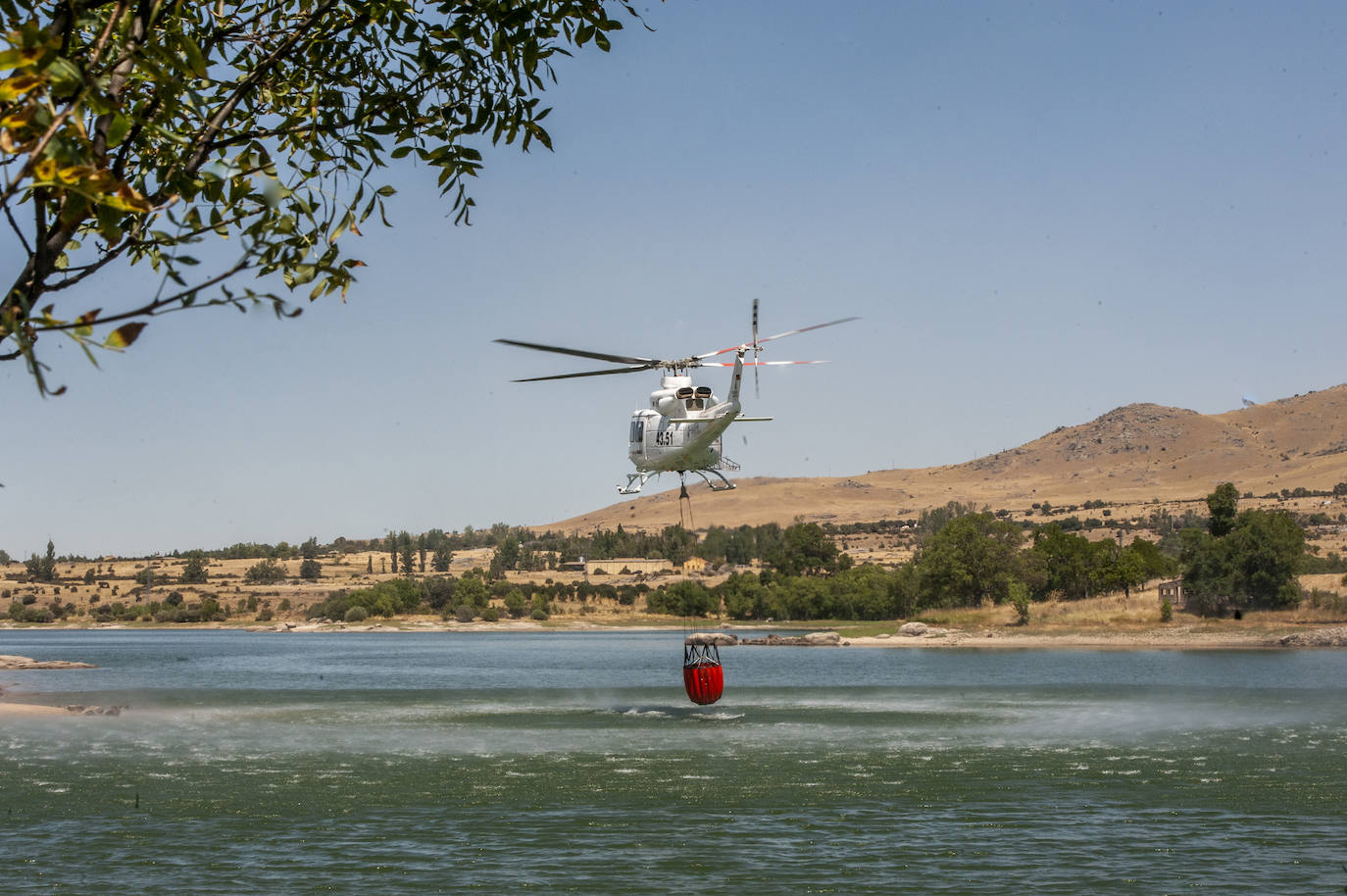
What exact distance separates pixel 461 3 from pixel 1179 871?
871 inches

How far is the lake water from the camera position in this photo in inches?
935

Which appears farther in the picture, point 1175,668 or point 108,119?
point 1175,668

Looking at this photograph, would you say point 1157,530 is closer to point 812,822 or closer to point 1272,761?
point 1272,761

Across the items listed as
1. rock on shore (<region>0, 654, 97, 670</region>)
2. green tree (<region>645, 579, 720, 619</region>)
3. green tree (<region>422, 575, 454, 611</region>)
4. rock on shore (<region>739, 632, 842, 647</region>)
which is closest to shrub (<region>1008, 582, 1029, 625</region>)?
rock on shore (<region>739, 632, 842, 647</region>)

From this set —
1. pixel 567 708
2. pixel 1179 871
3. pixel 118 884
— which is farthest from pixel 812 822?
pixel 567 708

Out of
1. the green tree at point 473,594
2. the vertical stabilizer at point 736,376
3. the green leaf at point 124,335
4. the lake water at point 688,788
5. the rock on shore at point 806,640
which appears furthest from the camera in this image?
the green tree at point 473,594

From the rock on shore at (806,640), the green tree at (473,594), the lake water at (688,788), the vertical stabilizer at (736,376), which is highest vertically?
the vertical stabilizer at (736,376)

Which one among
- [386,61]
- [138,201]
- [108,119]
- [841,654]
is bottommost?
[841,654]

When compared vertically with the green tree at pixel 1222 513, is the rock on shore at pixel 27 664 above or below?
below

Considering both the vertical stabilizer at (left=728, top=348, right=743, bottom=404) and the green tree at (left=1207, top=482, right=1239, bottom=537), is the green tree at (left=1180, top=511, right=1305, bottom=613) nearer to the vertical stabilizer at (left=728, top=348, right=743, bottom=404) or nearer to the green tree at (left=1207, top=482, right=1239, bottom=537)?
the green tree at (left=1207, top=482, right=1239, bottom=537)

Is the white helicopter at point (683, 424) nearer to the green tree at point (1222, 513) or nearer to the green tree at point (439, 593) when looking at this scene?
the green tree at point (1222, 513)

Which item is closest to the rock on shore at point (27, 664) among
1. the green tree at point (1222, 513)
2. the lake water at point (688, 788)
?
the lake water at point (688, 788)

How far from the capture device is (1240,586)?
103 m

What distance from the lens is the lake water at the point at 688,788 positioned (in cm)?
2375
